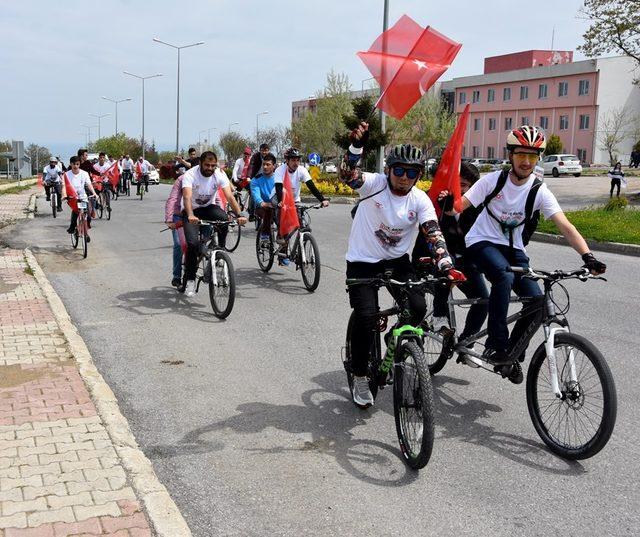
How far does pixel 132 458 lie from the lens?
4.31 meters

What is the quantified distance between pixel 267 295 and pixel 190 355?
3.09m

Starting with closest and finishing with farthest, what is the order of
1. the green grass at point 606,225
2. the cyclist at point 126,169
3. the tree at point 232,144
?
the green grass at point 606,225
the cyclist at point 126,169
the tree at point 232,144

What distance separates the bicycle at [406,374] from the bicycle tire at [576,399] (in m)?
0.86

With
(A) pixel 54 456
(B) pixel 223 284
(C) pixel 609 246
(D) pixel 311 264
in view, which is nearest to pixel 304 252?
(D) pixel 311 264

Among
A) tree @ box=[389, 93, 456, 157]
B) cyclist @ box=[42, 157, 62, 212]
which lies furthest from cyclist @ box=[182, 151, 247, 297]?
tree @ box=[389, 93, 456, 157]

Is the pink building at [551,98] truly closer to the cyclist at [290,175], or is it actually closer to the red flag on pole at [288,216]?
the cyclist at [290,175]

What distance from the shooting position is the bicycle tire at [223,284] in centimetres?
850

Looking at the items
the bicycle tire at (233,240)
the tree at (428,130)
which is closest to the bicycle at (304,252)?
the bicycle tire at (233,240)

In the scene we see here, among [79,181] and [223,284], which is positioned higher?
[79,181]

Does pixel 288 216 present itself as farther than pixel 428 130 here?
No

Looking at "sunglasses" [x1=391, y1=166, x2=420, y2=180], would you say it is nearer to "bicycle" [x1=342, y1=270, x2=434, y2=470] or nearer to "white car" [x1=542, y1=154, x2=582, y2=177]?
"bicycle" [x1=342, y1=270, x2=434, y2=470]

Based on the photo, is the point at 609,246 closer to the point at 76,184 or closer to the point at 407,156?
the point at 76,184

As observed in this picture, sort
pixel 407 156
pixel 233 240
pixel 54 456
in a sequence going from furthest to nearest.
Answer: pixel 233 240 < pixel 407 156 < pixel 54 456

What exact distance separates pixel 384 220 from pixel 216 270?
13.7ft
